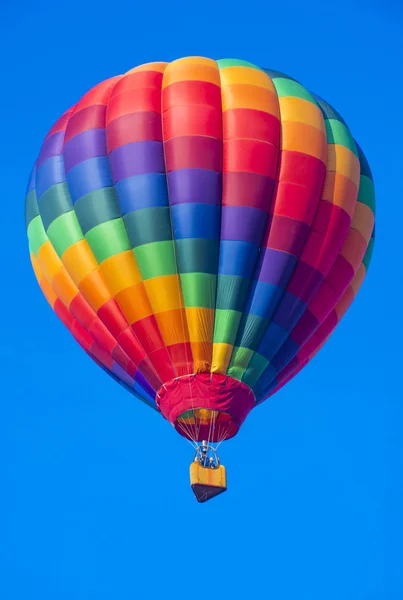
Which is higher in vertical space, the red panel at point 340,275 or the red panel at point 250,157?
the red panel at point 250,157

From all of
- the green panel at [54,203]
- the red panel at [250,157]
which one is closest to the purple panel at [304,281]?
the red panel at [250,157]

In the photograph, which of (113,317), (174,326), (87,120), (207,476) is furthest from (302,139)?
(207,476)

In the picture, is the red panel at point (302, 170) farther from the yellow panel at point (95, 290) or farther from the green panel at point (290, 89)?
the yellow panel at point (95, 290)

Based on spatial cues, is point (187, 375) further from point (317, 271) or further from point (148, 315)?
point (317, 271)

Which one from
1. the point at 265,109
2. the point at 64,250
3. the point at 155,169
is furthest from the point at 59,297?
the point at 265,109

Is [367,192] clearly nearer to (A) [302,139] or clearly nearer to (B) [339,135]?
(B) [339,135]

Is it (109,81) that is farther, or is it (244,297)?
(109,81)

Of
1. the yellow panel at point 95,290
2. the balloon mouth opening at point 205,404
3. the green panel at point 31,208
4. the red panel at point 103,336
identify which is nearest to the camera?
the balloon mouth opening at point 205,404
